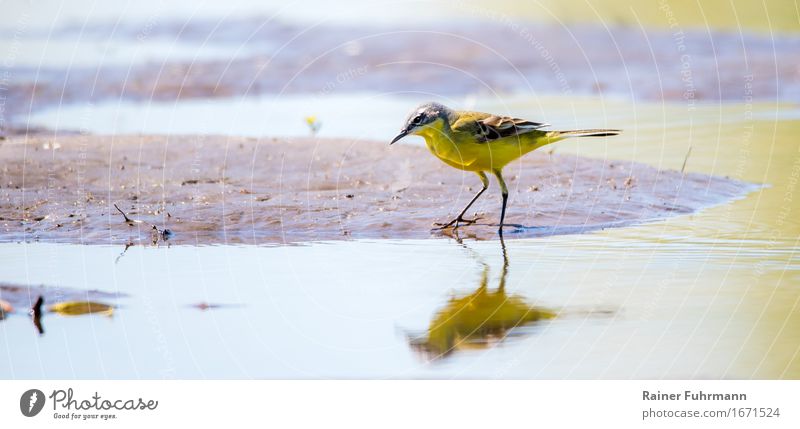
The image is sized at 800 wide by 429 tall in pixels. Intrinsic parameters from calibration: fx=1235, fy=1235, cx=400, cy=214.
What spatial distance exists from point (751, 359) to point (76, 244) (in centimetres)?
588

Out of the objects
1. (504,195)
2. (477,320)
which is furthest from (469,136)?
(477,320)

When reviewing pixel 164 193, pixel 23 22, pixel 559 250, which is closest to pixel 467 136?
pixel 559 250

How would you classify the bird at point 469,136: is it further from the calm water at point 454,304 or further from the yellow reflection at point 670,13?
the yellow reflection at point 670,13

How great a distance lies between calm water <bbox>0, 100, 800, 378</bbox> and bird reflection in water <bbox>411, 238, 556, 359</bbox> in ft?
0.06

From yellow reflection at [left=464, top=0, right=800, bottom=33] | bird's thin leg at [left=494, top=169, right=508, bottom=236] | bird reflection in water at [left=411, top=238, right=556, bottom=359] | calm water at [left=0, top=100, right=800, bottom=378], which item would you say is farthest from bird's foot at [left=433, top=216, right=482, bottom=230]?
yellow reflection at [left=464, top=0, right=800, bottom=33]

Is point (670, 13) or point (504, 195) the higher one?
point (670, 13)

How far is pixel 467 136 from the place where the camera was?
11039mm

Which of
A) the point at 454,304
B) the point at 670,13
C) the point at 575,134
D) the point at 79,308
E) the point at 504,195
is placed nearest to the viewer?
the point at 79,308

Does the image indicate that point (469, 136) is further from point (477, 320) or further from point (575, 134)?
point (477, 320)

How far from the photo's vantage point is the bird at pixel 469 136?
11.0 m

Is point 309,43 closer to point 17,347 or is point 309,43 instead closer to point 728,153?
point 728,153

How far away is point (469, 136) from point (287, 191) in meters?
2.22

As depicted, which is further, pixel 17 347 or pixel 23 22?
pixel 23 22

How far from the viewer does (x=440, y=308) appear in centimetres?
820
